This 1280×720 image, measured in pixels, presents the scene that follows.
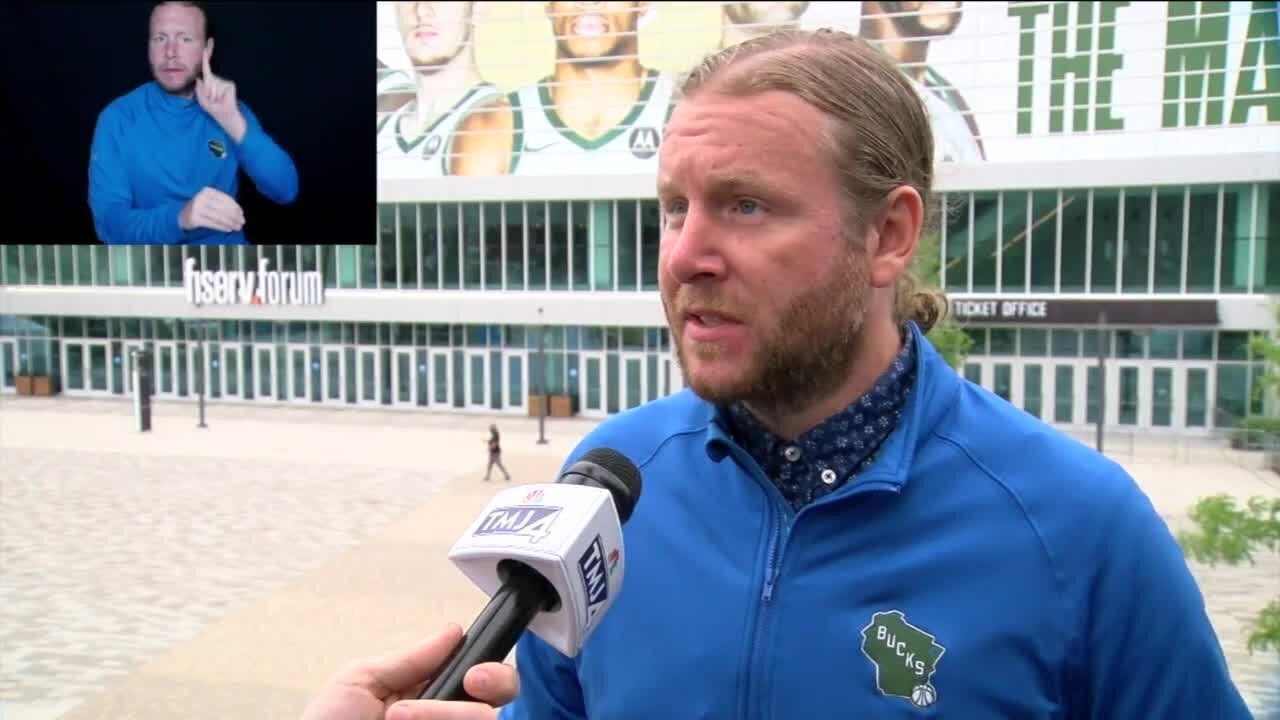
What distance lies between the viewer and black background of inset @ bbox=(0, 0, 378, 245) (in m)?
2.73

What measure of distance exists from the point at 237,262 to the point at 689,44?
37.7 ft

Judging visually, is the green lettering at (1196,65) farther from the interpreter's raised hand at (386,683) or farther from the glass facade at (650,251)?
the interpreter's raised hand at (386,683)

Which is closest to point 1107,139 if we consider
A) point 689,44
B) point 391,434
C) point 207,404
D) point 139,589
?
point 689,44

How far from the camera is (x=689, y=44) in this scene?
71.6 ft

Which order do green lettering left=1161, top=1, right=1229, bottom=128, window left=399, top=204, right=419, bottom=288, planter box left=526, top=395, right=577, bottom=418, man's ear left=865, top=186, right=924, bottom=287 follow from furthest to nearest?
1. window left=399, top=204, right=419, bottom=288
2. planter box left=526, top=395, right=577, bottom=418
3. green lettering left=1161, top=1, right=1229, bottom=128
4. man's ear left=865, top=186, right=924, bottom=287

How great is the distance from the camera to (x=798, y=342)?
135cm

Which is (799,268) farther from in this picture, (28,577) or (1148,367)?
(1148,367)

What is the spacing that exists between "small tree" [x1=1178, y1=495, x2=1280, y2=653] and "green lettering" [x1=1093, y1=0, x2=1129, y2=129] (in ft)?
44.5

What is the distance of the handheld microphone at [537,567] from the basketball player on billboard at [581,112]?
20857 mm

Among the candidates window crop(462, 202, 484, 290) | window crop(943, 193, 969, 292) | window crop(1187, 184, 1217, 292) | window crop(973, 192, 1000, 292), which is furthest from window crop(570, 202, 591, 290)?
window crop(1187, 184, 1217, 292)

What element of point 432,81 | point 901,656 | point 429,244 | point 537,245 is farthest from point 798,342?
point 429,244

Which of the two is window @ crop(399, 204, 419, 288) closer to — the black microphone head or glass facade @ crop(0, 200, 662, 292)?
glass facade @ crop(0, 200, 662, 292)

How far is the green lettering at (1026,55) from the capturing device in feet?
62.1

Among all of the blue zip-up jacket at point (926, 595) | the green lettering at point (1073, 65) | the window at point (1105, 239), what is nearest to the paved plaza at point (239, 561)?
the blue zip-up jacket at point (926, 595)
